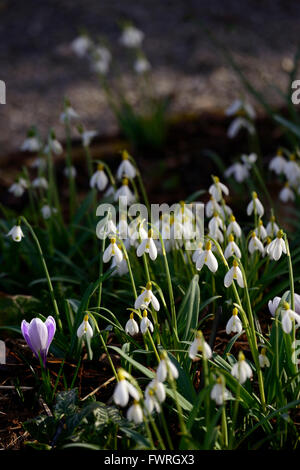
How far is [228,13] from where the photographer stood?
6355mm

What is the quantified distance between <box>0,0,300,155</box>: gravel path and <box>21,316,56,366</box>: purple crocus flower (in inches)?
117

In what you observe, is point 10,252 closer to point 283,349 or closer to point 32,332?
point 32,332

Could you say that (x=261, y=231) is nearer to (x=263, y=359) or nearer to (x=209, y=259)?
(x=209, y=259)

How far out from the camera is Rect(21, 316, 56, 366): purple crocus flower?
212 cm

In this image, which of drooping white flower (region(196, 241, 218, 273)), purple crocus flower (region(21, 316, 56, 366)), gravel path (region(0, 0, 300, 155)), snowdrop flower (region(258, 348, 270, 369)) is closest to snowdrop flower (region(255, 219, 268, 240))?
drooping white flower (region(196, 241, 218, 273))

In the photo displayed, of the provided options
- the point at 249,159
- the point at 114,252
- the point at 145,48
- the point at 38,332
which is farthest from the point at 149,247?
the point at 145,48

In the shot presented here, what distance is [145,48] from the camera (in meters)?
5.93

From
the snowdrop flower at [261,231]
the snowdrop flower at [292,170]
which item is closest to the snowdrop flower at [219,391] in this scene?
the snowdrop flower at [261,231]

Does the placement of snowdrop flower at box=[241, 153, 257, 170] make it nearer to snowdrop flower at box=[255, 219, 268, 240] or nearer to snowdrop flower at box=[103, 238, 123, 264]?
snowdrop flower at box=[255, 219, 268, 240]

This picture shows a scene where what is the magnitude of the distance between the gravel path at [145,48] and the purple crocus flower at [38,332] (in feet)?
9.71

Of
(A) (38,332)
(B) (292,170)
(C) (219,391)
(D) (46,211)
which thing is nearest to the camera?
(C) (219,391)

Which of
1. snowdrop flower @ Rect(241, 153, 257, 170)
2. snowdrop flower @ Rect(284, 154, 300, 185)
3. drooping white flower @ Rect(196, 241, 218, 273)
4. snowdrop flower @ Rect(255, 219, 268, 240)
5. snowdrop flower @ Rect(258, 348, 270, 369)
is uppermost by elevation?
snowdrop flower @ Rect(241, 153, 257, 170)

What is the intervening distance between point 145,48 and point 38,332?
440 centimetres

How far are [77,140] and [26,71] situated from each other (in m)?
1.38
